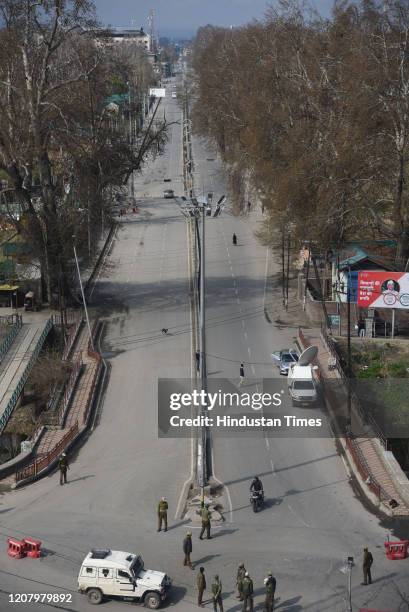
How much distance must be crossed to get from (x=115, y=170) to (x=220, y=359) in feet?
51.3

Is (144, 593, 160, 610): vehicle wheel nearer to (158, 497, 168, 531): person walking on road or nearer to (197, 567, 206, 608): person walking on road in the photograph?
(197, 567, 206, 608): person walking on road

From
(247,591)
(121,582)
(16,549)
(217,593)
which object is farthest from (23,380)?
(247,591)

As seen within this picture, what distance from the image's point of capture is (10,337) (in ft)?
155

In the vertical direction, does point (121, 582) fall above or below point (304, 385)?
above

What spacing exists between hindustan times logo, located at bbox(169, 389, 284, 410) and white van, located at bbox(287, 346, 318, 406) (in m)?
0.91

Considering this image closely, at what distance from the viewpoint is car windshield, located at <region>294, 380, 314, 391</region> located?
124ft

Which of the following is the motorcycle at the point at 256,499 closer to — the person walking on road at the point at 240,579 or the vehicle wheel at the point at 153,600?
the person walking on road at the point at 240,579

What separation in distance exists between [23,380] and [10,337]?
5087 mm

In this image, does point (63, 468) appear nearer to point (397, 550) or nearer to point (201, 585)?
point (201, 585)

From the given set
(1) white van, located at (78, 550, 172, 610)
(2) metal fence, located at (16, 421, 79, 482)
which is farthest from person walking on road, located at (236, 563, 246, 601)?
(2) metal fence, located at (16, 421, 79, 482)

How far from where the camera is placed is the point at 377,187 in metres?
55.9

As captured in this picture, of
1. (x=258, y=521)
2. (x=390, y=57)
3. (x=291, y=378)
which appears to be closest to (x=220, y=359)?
(x=291, y=378)

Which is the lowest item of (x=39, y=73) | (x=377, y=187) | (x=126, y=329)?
(x=126, y=329)

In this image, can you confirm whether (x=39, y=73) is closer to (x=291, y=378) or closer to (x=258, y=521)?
(x=291, y=378)
